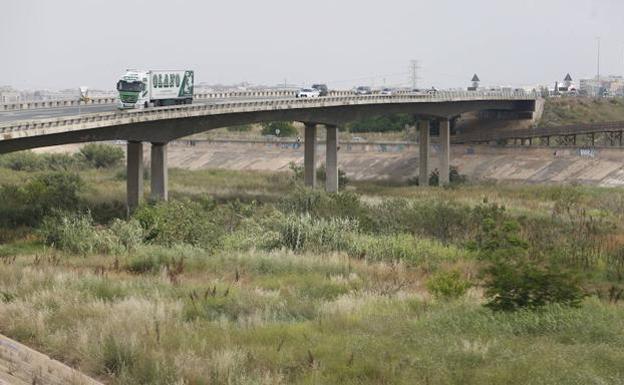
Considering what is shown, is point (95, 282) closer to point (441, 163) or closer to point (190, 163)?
point (441, 163)

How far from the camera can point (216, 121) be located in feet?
235

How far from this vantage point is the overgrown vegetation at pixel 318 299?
640 inches

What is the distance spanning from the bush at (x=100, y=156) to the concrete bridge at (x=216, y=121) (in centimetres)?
4126

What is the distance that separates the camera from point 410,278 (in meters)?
29.8

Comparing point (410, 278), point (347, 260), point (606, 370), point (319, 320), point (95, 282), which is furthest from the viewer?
point (347, 260)

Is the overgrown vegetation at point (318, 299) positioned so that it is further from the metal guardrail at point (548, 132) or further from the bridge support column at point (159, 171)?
the metal guardrail at point (548, 132)

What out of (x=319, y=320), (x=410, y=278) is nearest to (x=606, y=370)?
(x=319, y=320)

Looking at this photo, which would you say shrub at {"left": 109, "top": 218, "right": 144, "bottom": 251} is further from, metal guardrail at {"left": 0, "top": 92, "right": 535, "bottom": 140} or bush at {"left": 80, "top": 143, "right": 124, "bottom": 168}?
bush at {"left": 80, "top": 143, "right": 124, "bottom": 168}

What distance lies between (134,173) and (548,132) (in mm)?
62771

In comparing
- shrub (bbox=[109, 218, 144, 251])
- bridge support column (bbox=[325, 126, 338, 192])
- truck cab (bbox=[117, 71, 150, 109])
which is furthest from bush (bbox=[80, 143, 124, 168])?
shrub (bbox=[109, 218, 144, 251])

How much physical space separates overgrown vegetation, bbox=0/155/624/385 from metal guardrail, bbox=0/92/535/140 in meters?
5.39

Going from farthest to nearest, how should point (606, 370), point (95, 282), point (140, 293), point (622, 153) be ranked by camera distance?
point (622, 153) → point (95, 282) → point (140, 293) → point (606, 370)

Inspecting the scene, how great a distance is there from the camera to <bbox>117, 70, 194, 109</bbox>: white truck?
63397 mm

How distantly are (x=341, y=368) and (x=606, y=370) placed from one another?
4.38 meters
